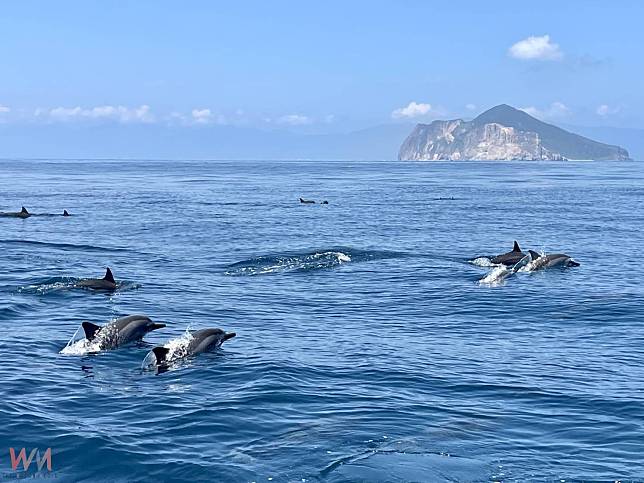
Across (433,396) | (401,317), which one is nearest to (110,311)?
(401,317)

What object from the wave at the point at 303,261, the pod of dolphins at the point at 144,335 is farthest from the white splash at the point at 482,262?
the pod of dolphins at the point at 144,335

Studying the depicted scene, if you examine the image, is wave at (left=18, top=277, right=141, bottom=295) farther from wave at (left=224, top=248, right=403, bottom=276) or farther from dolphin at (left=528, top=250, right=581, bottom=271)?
dolphin at (left=528, top=250, right=581, bottom=271)

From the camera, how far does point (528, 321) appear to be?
84.7 ft

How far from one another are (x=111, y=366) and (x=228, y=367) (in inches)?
104

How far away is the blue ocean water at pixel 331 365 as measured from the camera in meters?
14.0

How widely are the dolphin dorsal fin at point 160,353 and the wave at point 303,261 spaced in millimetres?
14481

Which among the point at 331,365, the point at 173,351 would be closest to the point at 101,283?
the point at 173,351

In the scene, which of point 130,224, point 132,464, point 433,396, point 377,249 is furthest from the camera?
point 130,224

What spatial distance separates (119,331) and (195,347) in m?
2.08

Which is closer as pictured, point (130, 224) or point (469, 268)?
point (469, 268)

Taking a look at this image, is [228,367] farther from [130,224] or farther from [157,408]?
[130,224]

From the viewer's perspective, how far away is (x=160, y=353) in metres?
19.7

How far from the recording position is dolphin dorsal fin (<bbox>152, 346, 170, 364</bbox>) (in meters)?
19.6

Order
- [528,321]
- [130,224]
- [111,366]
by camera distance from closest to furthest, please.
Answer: [111,366] → [528,321] → [130,224]
